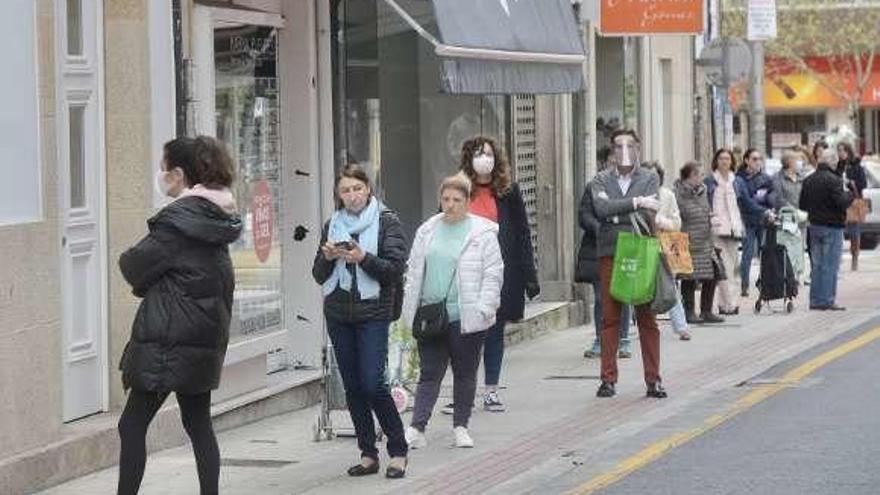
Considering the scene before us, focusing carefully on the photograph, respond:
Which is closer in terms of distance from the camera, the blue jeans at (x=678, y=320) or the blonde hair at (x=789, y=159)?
the blue jeans at (x=678, y=320)

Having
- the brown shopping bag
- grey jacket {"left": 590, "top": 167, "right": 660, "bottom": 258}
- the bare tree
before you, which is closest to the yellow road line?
grey jacket {"left": 590, "top": 167, "right": 660, "bottom": 258}

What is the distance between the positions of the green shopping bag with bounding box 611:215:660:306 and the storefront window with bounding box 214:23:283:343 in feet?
7.85

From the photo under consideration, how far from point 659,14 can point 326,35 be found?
5.50 metres

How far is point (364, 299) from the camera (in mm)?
10211

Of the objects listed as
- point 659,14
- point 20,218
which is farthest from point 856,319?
point 20,218

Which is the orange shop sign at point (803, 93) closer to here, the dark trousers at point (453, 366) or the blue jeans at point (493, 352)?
the blue jeans at point (493, 352)

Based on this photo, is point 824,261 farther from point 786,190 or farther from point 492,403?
point 492,403

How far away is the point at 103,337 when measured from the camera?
36.5 ft

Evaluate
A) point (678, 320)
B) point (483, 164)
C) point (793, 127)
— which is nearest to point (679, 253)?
point (678, 320)

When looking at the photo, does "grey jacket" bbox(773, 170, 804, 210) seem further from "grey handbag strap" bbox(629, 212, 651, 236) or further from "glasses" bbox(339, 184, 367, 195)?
"glasses" bbox(339, 184, 367, 195)

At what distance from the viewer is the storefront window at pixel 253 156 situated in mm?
12820

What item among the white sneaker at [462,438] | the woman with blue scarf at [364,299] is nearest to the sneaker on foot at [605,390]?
the white sneaker at [462,438]

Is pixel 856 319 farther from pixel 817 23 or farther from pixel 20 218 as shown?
pixel 817 23

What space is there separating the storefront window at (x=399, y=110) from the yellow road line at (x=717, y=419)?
351cm
